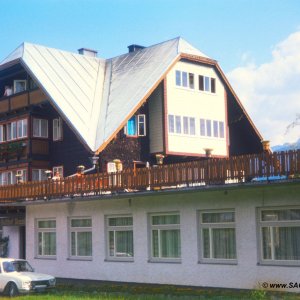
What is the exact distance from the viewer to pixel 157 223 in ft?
85.0

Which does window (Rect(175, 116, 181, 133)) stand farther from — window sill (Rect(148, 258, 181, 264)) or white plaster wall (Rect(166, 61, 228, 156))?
window sill (Rect(148, 258, 181, 264))

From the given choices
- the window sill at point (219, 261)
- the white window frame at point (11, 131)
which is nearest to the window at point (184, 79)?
the white window frame at point (11, 131)

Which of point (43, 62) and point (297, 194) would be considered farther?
point (43, 62)

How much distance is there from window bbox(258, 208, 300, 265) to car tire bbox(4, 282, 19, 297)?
29.6 ft

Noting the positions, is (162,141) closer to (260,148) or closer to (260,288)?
(260,148)

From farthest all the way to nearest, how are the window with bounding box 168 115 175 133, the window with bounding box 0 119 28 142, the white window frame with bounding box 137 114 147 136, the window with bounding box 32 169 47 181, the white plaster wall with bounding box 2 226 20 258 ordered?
the window with bounding box 0 119 28 142, the window with bounding box 32 169 47 181, the white window frame with bounding box 137 114 147 136, the window with bounding box 168 115 175 133, the white plaster wall with bounding box 2 226 20 258

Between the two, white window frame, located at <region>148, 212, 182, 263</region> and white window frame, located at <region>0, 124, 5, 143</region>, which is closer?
white window frame, located at <region>148, 212, 182, 263</region>

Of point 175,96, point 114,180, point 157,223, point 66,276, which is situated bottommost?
point 66,276

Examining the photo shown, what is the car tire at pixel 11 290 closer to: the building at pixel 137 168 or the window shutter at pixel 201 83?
the building at pixel 137 168

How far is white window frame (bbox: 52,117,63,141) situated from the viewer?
39344 mm

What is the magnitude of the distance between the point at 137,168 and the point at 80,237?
4544mm

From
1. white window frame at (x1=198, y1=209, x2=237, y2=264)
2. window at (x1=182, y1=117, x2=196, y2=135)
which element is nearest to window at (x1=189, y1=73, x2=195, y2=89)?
window at (x1=182, y1=117, x2=196, y2=135)

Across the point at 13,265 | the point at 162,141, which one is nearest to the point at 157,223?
the point at 13,265

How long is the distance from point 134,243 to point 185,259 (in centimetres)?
289
